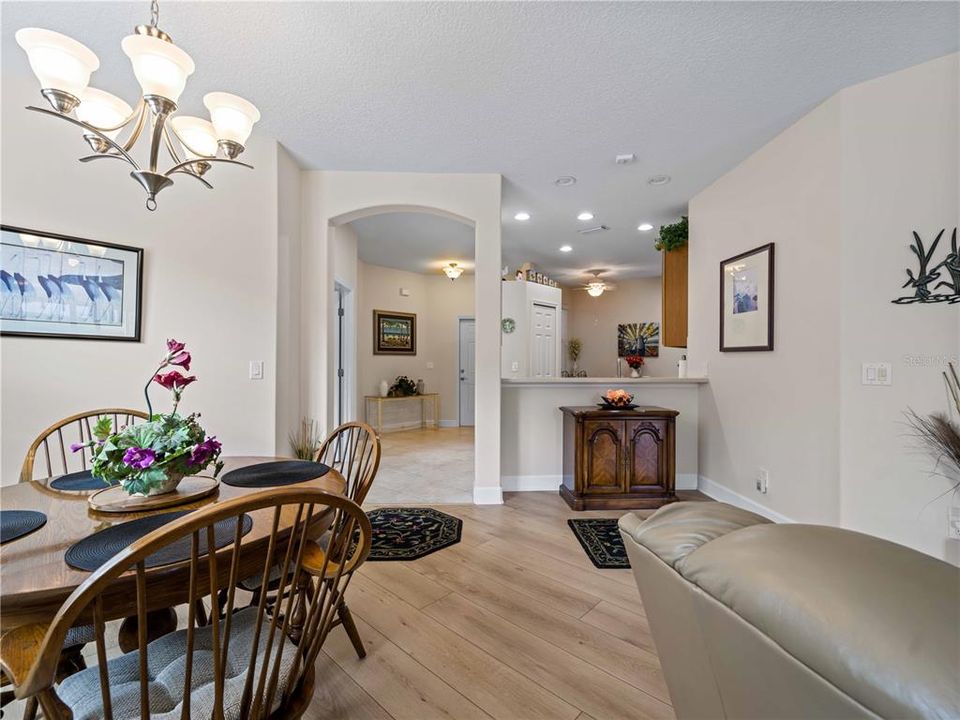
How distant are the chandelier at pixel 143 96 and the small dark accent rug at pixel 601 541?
2.68 meters

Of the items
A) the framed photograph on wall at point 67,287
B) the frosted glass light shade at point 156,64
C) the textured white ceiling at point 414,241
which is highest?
the textured white ceiling at point 414,241

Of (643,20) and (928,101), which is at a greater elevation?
(643,20)

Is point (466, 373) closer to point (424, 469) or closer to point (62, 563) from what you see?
point (424, 469)

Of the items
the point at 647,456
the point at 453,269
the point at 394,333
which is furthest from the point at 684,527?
the point at 394,333

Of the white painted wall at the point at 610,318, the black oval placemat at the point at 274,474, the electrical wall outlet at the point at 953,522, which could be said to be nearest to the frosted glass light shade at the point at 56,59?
the black oval placemat at the point at 274,474

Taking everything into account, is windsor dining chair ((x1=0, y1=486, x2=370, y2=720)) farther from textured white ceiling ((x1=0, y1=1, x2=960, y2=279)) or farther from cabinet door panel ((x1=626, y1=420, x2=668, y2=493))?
cabinet door panel ((x1=626, y1=420, x2=668, y2=493))

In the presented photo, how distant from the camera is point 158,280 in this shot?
8.63ft

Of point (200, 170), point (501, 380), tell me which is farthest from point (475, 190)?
point (200, 170)

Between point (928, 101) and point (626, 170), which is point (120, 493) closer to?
point (626, 170)

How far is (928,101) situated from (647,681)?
3092 mm

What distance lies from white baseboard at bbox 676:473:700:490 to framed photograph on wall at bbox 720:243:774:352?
1242 millimetres

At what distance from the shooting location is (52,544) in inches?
40.1

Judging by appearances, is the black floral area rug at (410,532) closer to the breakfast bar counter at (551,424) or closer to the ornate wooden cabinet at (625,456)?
the breakfast bar counter at (551,424)

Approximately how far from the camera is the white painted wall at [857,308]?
6.82 ft
